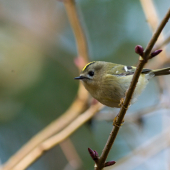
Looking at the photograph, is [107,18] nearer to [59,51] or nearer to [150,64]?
[59,51]

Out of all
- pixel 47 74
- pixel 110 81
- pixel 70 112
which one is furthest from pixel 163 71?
pixel 47 74

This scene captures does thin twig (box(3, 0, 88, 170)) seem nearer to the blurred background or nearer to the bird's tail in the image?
the blurred background

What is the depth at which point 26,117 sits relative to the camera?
3754 mm

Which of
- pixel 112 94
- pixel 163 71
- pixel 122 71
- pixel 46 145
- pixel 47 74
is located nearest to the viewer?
pixel 46 145

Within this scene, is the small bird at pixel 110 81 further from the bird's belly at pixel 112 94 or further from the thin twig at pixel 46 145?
the thin twig at pixel 46 145

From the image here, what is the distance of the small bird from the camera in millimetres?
2051

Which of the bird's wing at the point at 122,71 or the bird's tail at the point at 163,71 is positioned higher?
the bird's wing at the point at 122,71

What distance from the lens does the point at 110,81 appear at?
2.12 metres

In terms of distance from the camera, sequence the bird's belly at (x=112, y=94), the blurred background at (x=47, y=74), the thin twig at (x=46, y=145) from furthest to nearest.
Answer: the blurred background at (x=47, y=74) < the bird's belly at (x=112, y=94) < the thin twig at (x=46, y=145)

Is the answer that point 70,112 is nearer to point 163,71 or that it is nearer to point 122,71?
point 122,71

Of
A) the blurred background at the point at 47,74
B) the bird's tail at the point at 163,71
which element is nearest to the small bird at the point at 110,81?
the bird's tail at the point at 163,71

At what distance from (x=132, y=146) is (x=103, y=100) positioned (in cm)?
105

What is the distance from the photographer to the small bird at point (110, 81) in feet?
6.73

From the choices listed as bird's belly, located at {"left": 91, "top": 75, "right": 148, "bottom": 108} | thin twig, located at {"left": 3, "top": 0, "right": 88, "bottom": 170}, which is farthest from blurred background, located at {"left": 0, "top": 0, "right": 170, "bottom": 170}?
bird's belly, located at {"left": 91, "top": 75, "right": 148, "bottom": 108}
